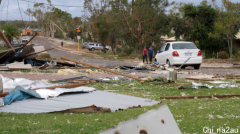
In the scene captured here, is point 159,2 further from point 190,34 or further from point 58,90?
point 58,90

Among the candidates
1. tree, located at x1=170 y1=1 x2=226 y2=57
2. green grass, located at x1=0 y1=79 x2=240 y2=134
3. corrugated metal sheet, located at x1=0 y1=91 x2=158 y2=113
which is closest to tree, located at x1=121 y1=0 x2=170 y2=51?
tree, located at x1=170 y1=1 x2=226 y2=57

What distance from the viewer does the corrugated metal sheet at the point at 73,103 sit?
6494 millimetres

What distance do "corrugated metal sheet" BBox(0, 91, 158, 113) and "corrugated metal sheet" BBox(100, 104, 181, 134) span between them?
3.03 m

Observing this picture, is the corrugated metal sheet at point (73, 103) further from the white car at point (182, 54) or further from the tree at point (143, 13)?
the tree at point (143, 13)

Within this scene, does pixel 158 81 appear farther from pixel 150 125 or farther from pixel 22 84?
pixel 150 125

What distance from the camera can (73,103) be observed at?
6.99 metres

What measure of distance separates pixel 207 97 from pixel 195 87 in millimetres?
1807

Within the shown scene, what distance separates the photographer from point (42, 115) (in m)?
5.95

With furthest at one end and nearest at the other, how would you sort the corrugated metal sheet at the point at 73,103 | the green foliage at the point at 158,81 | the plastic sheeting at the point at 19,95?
the green foliage at the point at 158,81 < the plastic sheeting at the point at 19,95 < the corrugated metal sheet at the point at 73,103

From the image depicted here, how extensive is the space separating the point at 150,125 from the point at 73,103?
3931 millimetres

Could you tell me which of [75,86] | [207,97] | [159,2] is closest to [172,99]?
[207,97]

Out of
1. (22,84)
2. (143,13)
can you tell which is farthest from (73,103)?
(143,13)

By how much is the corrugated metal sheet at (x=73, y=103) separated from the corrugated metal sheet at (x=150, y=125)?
9.95 feet

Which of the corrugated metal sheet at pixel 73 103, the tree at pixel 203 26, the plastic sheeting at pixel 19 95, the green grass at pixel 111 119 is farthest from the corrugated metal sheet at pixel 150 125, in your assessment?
the tree at pixel 203 26
